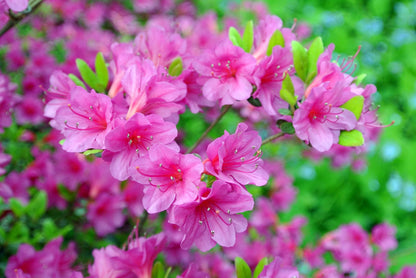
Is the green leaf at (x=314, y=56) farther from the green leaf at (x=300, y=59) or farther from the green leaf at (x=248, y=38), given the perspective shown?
the green leaf at (x=248, y=38)

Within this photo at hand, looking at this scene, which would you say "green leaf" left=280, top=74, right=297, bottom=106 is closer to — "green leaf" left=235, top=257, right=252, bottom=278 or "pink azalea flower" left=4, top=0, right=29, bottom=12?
"green leaf" left=235, top=257, right=252, bottom=278

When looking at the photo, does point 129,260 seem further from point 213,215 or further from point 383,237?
point 383,237

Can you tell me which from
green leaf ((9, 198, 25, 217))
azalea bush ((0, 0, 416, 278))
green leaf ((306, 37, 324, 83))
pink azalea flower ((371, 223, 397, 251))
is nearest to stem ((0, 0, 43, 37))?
azalea bush ((0, 0, 416, 278))

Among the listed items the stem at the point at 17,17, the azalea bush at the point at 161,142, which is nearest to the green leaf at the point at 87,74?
the azalea bush at the point at 161,142

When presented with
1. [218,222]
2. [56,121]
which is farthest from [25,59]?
[218,222]

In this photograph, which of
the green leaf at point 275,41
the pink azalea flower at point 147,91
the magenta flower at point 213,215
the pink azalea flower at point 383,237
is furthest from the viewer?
the pink azalea flower at point 383,237

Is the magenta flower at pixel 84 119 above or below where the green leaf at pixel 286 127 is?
above

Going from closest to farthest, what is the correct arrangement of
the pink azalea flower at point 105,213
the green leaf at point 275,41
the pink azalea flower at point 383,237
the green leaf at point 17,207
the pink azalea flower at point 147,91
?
1. the pink azalea flower at point 147,91
2. the green leaf at point 275,41
3. the green leaf at point 17,207
4. the pink azalea flower at point 105,213
5. the pink azalea flower at point 383,237

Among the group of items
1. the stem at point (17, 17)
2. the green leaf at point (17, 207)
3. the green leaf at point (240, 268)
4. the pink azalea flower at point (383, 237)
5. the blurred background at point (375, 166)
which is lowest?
the blurred background at point (375, 166)
